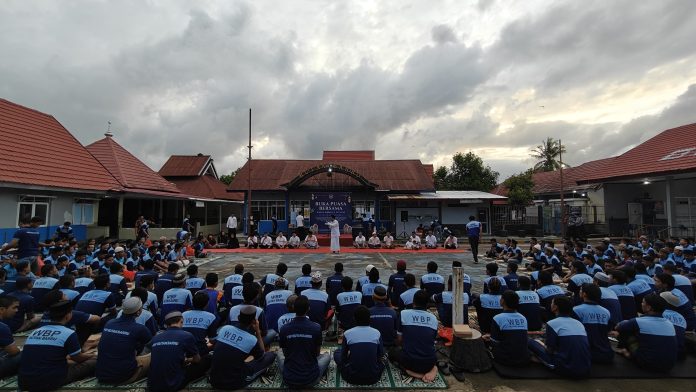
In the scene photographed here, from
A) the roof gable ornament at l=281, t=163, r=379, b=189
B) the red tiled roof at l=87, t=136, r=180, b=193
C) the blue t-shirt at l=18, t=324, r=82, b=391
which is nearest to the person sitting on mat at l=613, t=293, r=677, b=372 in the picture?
the blue t-shirt at l=18, t=324, r=82, b=391

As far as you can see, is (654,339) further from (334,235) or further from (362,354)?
(334,235)

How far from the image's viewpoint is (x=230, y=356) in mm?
3779

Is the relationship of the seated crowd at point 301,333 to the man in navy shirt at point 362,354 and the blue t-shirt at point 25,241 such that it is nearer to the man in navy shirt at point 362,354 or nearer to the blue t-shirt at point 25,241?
the man in navy shirt at point 362,354

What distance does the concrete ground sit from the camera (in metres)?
4.01

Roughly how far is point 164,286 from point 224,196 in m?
21.8

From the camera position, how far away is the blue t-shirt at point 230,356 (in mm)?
3781

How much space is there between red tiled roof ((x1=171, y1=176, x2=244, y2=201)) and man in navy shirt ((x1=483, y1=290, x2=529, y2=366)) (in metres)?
24.0

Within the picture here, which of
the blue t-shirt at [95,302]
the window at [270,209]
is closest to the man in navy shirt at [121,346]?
the blue t-shirt at [95,302]

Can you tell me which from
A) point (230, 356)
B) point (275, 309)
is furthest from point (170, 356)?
point (275, 309)

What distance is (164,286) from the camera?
253 inches

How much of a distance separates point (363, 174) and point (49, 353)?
22476mm

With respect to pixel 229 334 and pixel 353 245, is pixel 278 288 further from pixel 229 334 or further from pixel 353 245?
pixel 353 245

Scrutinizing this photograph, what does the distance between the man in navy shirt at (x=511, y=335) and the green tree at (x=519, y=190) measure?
2216cm

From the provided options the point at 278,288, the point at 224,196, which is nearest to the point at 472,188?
the point at 224,196
